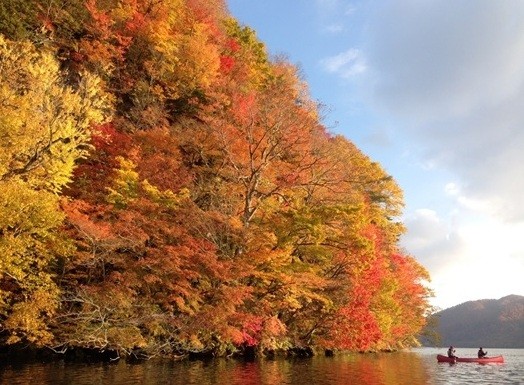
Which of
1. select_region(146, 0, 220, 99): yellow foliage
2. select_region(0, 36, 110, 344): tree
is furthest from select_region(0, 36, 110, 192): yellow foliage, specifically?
select_region(146, 0, 220, 99): yellow foliage

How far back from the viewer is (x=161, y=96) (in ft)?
102

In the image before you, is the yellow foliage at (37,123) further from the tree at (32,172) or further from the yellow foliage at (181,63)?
the yellow foliage at (181,63)

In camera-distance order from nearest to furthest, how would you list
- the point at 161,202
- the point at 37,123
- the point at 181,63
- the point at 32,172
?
1. the point at 37,123
2. the point at 32,172
3. the point at 161,202
4. the point at 181,63

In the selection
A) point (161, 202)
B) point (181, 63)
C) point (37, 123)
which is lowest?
point (161, 202)

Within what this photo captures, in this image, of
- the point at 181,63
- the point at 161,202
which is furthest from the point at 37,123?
the point at 181,63

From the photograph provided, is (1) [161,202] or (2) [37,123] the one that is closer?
(2) [37,123]

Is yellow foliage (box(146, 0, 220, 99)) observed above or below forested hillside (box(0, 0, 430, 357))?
above

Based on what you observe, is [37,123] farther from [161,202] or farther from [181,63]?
[181,63]

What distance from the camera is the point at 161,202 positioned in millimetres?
19688

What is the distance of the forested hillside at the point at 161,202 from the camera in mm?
17484

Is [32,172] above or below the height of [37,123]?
below

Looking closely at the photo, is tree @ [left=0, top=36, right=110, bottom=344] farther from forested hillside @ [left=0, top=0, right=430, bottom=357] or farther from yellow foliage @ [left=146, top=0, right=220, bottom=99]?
yellow foliage @ [left=146, top=0, right=220, bottom=99]

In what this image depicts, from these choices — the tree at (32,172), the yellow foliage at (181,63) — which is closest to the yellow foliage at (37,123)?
the tree at (32,172)

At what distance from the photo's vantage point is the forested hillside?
17484mm
